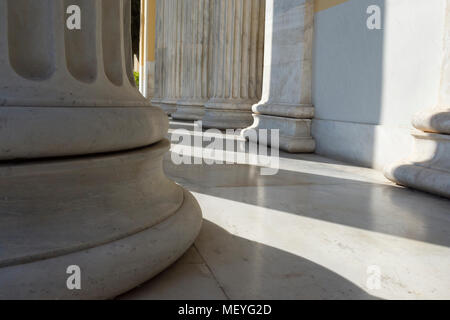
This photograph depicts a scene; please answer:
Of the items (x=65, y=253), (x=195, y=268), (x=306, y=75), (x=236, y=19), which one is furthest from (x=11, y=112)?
(x=236, y=19)

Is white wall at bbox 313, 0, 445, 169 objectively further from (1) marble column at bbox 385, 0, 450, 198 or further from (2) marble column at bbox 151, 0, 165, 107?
(2) marble column at bbox 151, 0, 165, 107

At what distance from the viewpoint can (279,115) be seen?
10.4 metres

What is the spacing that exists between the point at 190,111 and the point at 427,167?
13.9 meters

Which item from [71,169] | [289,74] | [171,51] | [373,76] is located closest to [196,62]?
[171,51]

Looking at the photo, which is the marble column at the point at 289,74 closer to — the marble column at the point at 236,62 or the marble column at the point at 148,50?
the marble column at the point at 236,62

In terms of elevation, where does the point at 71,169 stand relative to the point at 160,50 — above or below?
below

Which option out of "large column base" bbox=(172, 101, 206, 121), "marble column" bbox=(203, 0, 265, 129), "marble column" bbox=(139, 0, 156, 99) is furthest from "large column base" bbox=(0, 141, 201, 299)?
"marble column" bbox=(139, 0, 156, 99)

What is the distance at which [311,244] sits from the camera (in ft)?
12.2

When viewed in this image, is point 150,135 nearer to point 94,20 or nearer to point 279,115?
point 94,20

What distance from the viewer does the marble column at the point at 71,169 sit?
2.53m

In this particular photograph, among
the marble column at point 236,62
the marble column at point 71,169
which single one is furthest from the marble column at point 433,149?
the marble column at point 236,62

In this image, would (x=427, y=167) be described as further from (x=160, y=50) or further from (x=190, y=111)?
(x=160, y=50)

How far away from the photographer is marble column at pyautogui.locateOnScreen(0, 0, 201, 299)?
8.30ft

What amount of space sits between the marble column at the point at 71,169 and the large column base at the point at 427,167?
11.7 feet
